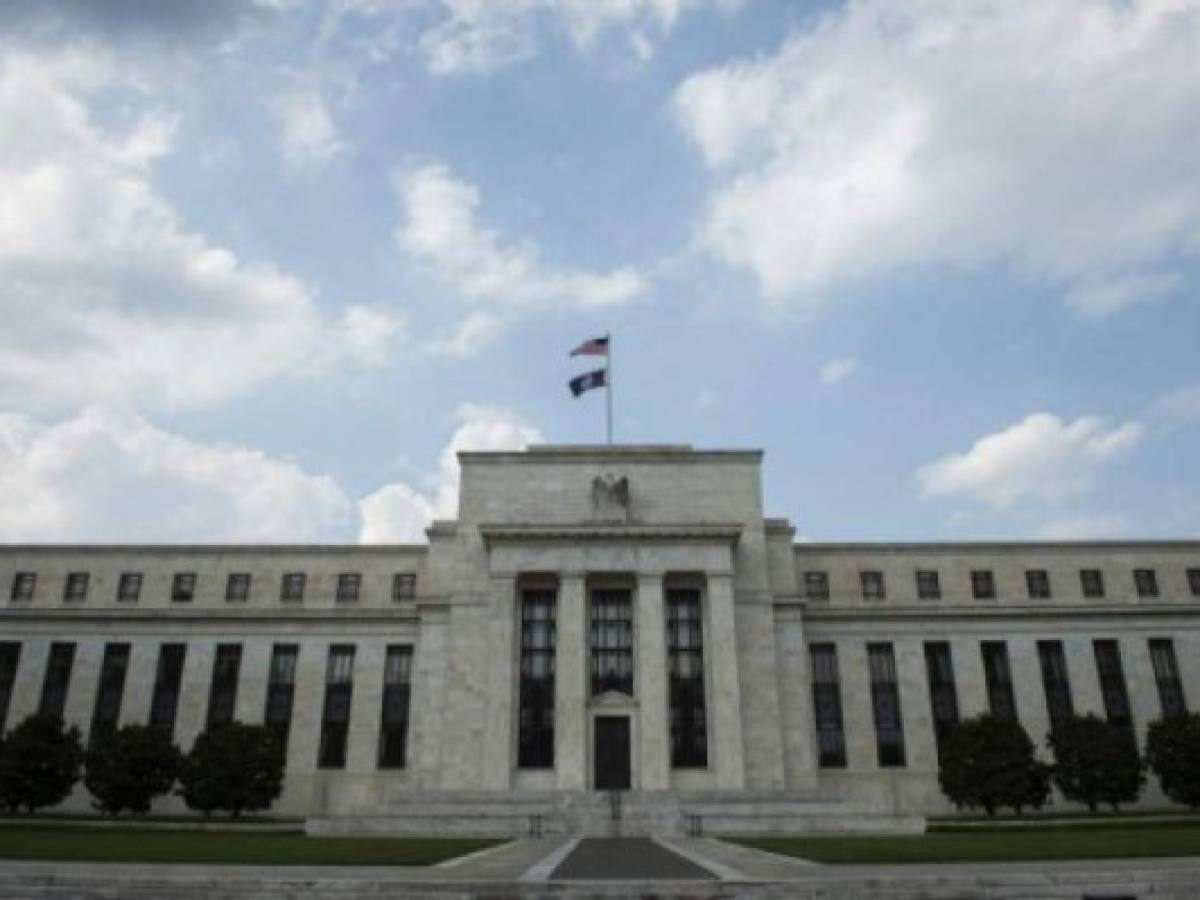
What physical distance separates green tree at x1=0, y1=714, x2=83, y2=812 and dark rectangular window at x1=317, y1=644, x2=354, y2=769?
12402mm

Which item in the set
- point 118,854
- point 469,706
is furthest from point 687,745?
point 118,854

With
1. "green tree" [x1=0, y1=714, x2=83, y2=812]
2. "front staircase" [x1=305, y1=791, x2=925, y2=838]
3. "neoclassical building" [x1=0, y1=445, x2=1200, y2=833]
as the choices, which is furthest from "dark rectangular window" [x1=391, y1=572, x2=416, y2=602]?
"green tree" [x1=0, y1=714, x2=83, y2=812]

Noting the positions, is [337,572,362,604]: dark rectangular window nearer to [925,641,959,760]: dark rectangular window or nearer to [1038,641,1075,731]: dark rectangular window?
[925,641,959,760]: dark rectangular window

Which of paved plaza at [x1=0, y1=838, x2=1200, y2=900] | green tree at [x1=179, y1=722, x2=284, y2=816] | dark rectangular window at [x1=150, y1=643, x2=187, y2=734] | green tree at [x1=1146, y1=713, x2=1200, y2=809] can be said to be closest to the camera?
paved plaza at [x1=0, y1=838, x2=1200, y2=900]

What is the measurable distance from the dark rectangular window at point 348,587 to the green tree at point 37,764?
1576 centimetres

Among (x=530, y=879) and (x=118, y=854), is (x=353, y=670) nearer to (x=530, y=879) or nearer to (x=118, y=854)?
(x=118, y=854)

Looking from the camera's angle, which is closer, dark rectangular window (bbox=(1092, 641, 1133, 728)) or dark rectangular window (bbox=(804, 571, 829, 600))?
dark rectangular window (bbox=(1092, 641, 1133, 728))

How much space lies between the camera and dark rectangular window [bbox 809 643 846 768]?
53188 millimetres

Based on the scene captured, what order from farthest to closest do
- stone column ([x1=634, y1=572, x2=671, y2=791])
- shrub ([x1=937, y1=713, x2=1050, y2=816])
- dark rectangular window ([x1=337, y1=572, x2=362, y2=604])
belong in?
dark rectangular window ([x1=337, y1=572, x2=362, y2=604]) → stone column ([x1=634, y1=572, x2=671, y2=791]) → shrub ([x1=937, y1=713, x2=1050, y2=816])

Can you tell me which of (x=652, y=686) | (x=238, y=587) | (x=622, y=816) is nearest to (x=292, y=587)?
(x=238, y=587)

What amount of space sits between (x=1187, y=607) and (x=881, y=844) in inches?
1545

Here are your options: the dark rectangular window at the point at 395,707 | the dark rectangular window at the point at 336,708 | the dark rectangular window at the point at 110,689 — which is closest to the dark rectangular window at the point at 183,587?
the dark rectangular window at the point at 110,689

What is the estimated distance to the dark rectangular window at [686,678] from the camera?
158 feet

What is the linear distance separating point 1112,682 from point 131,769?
50.6 metres
